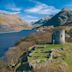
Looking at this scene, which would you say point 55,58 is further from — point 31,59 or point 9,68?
point 9,68

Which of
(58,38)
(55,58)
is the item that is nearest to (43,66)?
(55,58)

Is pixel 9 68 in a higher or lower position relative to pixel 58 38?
lower

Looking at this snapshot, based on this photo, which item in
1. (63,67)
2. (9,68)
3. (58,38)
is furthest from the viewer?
(58,38)

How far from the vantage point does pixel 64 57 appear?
1649 inches

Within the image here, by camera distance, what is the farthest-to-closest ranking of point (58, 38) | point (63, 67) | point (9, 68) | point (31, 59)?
point (58, 38), point (9, 68), point (31, 59), point (63, 67)

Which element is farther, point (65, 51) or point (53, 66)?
point (65, 51)

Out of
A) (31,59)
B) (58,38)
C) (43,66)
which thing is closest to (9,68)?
(31,59)

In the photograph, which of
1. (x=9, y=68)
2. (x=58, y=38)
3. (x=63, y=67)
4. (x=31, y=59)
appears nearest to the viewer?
(x=63, y=67)

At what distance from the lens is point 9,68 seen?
44.1 meters

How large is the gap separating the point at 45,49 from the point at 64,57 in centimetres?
525

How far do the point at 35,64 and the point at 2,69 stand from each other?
7.03 m

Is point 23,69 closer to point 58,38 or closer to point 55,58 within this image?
point 55,58

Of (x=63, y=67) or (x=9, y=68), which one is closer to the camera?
(x=63, y=67)

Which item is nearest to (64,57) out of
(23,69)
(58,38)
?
(23,69)
